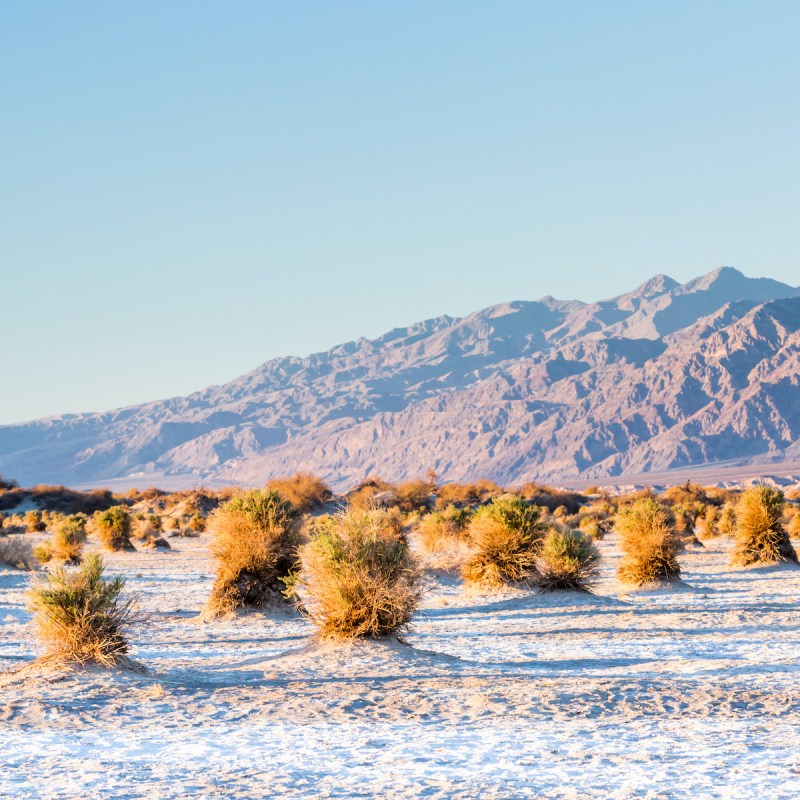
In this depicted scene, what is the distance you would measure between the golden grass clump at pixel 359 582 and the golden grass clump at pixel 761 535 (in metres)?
15.0

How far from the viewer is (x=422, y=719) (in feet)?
30.3

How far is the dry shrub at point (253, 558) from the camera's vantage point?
59.2ft

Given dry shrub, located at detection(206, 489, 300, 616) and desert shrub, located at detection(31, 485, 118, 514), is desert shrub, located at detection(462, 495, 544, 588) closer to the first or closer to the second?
dry shrub, located at detection(206, 489, 300, 616)

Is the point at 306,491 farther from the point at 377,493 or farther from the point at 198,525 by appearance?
the point at 198,525

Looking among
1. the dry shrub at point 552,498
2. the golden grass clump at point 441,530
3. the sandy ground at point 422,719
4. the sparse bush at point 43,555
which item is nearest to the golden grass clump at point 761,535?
the golden grass clump at point 441,530

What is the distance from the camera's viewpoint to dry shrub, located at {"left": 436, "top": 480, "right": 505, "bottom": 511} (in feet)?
199

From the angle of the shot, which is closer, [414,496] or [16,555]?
[16,555]

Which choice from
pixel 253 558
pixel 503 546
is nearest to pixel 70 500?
pixel 503 546

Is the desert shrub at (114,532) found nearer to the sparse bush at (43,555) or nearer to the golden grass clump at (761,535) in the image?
the sparse bush at (43,555)

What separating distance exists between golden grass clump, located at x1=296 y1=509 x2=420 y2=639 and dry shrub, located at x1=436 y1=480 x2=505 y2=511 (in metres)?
44.8

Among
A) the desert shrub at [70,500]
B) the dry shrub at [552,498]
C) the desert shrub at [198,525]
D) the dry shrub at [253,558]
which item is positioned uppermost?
the dry shrub at [253,558]

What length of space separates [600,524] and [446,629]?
92.7 feet

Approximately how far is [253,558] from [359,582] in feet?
18.6

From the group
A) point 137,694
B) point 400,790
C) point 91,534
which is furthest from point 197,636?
point 91,534
